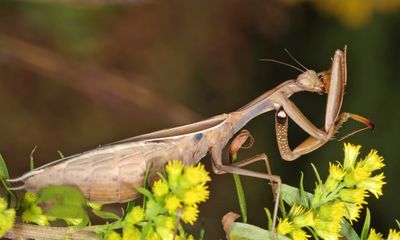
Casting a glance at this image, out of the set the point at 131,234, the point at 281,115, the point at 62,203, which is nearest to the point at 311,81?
the point at 281,115

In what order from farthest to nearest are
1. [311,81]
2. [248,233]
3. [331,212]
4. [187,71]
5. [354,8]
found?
[187,71]
[354,8]
[311,81]
[331,212]
[248,233]

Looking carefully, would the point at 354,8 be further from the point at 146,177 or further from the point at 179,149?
the point at 146,177

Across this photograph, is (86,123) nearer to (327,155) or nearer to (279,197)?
(327,155)

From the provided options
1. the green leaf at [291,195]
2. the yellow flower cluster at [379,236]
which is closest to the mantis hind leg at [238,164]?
the green leaf at [291,195]

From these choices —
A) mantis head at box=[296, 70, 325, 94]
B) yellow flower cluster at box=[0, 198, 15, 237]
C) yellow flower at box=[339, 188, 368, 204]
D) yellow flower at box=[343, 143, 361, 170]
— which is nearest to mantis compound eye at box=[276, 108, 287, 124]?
mantis head at box=[296, 70, 325, 94]

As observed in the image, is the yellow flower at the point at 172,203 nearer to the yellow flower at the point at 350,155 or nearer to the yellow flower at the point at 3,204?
the yellow flower at the point at 3,204

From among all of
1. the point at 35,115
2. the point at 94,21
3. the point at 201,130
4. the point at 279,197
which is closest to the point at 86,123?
the point at 35,115
